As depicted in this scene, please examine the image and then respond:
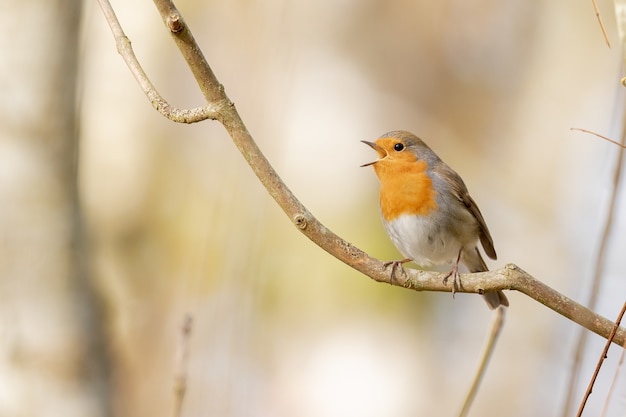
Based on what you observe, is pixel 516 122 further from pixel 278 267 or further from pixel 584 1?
pixel 278 267

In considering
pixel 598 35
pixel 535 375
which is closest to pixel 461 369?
pixel 535 375

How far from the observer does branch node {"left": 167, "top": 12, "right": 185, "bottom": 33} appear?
1935 millimetres

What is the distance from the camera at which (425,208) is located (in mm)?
3717

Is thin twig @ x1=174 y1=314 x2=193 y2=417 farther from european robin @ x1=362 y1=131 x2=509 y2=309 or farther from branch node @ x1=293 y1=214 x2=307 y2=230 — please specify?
european robin @ x1=362 y1=131 x2=509 y2=309

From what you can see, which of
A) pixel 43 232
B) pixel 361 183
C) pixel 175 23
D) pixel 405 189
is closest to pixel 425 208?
pixel 405 189

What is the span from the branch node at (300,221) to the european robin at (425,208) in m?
1.62

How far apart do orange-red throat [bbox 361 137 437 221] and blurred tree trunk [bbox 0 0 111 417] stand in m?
1.88

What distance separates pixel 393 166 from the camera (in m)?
3.80

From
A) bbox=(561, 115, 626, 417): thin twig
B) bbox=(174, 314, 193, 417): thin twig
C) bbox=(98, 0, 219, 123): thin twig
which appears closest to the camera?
bbox=(174, 314, 193, 417): thin twig

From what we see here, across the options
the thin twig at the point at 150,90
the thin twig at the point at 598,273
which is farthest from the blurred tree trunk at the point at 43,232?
the thin twig at the point at 598,273

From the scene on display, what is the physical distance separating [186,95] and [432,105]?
3.41m

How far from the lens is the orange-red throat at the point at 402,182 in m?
3.72

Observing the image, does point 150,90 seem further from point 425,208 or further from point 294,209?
point 425,208

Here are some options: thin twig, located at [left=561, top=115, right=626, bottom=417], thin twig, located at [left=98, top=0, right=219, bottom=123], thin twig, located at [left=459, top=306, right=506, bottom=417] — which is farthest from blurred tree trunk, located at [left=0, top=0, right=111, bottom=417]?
thin twig, located at [left=561, top=115, right=626, bottom=417]
